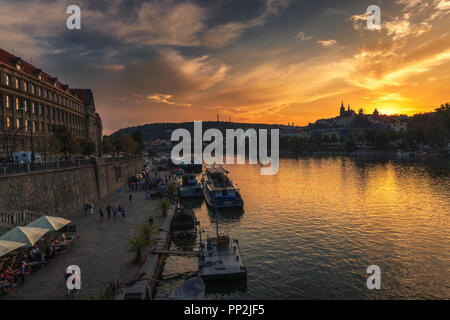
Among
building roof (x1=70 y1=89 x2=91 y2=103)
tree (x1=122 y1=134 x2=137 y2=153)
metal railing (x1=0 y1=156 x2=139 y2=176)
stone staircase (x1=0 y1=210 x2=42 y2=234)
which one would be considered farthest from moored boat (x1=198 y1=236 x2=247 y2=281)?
building roof (x1=70 y1=89 x2=91 y2=103)

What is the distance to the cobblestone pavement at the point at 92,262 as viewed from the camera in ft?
52.6

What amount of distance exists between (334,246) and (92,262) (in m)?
20.7

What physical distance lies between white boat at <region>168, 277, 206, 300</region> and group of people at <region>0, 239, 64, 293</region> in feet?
29.2

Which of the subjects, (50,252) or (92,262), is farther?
(50,252)

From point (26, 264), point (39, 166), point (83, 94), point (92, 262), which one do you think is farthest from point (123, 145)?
point (26, 264)

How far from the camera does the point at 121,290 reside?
1538cm

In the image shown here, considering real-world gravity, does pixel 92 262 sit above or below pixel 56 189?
below

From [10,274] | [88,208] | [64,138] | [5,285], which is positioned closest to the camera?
[5,285]

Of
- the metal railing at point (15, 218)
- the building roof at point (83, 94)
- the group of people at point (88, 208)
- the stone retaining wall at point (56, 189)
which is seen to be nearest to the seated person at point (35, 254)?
the metal railing at point (15, 218)

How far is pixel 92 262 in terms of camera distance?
19.9 meters

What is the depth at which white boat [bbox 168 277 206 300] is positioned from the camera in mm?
15703

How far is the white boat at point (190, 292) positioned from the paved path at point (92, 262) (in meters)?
3.39

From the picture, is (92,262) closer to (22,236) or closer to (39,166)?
(22,236)
